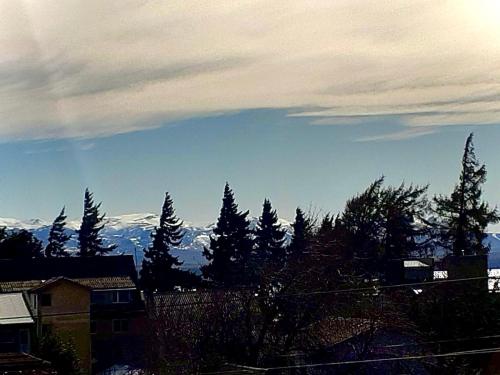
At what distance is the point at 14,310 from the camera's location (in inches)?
1075

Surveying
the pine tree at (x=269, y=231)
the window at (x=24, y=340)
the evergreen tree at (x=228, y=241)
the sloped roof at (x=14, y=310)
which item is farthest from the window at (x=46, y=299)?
the pine tree at (x=269, y=231)

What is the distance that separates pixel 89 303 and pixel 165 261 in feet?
59.9

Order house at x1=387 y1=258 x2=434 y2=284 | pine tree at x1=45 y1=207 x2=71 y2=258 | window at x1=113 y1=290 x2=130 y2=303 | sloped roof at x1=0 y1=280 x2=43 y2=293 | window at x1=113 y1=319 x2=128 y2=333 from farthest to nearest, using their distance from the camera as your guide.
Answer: pine tree at x1=45 y1=207 x2=71 y2=258 → sloped roof at x1=0 y1=280 x2=43 y2=293 → window at x1=113 y1=290 x2=130 y2=303 → house at x1=387 y1=258 x2=434 y2=284 → window at x1=113 y1=319 x2=128 y2=333

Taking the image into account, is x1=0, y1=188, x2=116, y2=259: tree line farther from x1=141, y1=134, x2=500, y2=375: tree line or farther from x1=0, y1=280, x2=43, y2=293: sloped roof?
x1=141, y1=134, x2=500, y2=375: tree line

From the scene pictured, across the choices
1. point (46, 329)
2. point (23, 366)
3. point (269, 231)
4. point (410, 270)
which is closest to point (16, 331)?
point (46, 329)

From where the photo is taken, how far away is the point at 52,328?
28.5 metres

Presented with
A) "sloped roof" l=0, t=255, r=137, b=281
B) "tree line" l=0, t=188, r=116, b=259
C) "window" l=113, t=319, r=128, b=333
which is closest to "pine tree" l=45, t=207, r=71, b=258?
"tree line" l=0, t=188, r=116, b=259

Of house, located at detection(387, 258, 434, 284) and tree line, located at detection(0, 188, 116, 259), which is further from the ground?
tree line, located at detection(0, 188, 116, 259)

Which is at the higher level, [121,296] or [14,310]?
[121,296]

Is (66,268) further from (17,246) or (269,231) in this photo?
(269,231)

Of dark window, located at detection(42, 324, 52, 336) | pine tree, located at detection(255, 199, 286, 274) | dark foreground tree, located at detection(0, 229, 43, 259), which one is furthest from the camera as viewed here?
pine tree, located at detection(255, 199, 286, 274)

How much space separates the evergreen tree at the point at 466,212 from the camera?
142ft

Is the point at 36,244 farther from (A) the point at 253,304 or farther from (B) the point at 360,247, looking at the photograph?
(A) the point at 253,304

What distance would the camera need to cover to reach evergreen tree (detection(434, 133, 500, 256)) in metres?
43.3
